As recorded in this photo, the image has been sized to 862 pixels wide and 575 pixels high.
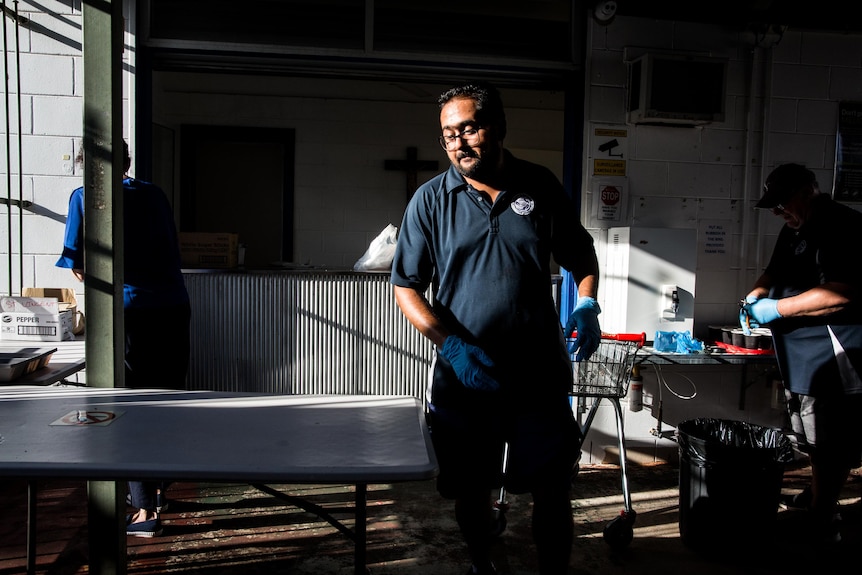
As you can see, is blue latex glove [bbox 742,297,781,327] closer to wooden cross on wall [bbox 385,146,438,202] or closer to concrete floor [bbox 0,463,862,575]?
concrete floor [bbox 0,463,862,575]

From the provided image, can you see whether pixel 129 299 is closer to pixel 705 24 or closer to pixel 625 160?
pixel 625 160

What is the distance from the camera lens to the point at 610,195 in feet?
13.7

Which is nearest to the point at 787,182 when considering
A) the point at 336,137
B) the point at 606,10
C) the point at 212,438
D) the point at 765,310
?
the point at 765,310

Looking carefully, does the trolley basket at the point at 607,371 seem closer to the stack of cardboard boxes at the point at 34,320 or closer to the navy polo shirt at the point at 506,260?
the navy polo shirt at the point at 506,260

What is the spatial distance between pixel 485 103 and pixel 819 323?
1.90 meters

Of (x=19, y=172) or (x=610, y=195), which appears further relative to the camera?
(x=610, y=195)

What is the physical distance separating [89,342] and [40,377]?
58cm

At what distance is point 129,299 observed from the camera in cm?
303

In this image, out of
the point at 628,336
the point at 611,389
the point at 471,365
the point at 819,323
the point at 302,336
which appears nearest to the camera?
the point at 471,365

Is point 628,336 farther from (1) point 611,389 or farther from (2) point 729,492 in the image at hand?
(2) point 729,492

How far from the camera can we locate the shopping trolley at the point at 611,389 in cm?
310

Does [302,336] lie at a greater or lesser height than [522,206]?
lesser

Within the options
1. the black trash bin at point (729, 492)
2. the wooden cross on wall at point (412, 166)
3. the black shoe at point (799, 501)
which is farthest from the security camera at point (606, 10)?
the wooden cross on wall at point (412, 166)

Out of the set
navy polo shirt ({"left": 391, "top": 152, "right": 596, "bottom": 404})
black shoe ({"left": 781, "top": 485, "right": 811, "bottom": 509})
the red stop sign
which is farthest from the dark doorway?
black shoe ({"left": 781, "top": 485, "right": 811, "bottom": 509})
